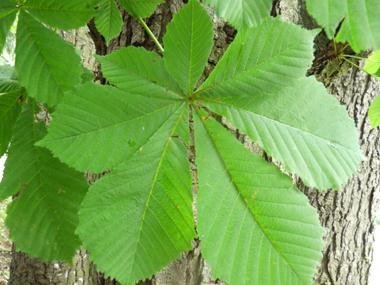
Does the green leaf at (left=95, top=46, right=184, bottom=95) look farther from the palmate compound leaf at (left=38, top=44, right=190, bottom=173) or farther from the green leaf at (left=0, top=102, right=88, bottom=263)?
the green leaf at (left=0, top=102, right=88, bottom=263)

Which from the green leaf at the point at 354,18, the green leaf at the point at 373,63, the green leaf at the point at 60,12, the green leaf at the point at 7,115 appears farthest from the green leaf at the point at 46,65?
the green leaf at the point at 373,63

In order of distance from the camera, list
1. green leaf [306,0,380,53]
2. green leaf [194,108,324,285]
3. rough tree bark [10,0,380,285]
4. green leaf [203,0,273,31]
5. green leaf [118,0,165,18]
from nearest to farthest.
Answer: green leaf [306,0,380,53] → green leaf [203,0,273,31] → green leaf [194,108,324,285] → green leaf [118,0,165,18] → rough tree bark [10,0,380,285]

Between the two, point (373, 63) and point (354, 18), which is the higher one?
point (373, 63)

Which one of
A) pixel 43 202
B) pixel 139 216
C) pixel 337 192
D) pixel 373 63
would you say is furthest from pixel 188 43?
pixel 337 192

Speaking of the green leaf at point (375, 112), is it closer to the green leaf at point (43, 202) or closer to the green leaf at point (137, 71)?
the green leaf at point (137, 71)

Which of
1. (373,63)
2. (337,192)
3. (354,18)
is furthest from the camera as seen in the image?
(337,192)

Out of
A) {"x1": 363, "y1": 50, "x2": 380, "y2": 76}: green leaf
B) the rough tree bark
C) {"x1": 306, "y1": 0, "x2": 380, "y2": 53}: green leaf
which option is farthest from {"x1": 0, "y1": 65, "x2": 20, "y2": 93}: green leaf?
{"x1": 363, "y1": 50, "x2": 380, "y2": 76}: green leaf

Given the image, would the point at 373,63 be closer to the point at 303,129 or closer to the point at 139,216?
the point at 303,129

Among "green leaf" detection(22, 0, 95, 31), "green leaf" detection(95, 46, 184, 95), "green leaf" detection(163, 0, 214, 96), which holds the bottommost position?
"green leaf" detection(95, 46, 184, 95)
